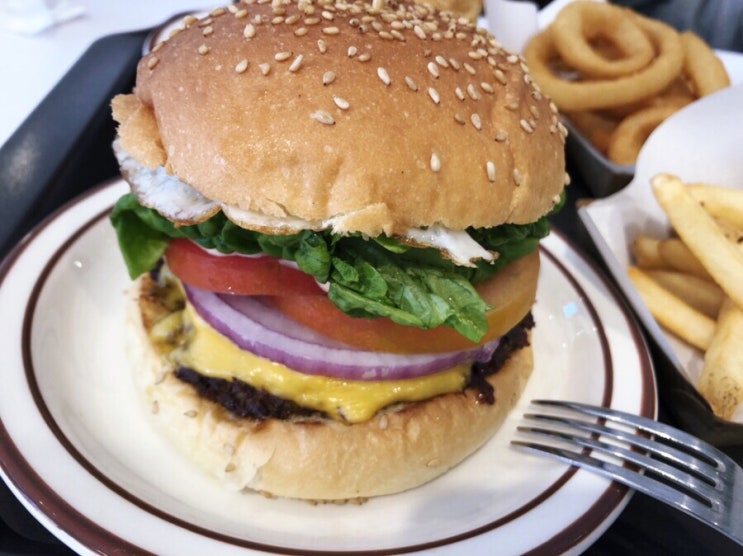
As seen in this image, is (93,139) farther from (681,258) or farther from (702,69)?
(702,69)

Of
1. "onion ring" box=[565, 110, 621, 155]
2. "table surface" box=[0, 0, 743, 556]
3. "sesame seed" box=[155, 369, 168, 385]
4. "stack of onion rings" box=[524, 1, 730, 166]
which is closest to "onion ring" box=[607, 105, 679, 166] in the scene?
"stack of onion rings" box=[524, 1, 730, 166]

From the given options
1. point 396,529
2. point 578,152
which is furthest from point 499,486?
point 578,152

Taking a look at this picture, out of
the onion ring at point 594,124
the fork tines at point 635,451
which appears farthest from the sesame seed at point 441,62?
the onion ring at point 594,124

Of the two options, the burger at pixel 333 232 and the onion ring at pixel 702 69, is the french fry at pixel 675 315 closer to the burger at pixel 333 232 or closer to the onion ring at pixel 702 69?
the burger at pixel 333 232

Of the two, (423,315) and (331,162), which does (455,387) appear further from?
(331,162)

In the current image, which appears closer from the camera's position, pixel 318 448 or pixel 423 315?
pixel 423 315

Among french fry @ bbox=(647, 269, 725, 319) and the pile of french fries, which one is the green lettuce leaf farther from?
french fry @ bbox=(647, 269, 725, 319)

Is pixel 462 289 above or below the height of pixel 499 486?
above
